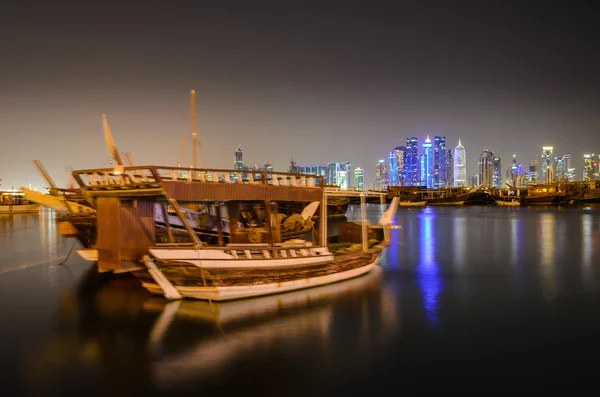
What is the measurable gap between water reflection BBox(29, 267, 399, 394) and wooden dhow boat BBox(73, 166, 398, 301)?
566 mm

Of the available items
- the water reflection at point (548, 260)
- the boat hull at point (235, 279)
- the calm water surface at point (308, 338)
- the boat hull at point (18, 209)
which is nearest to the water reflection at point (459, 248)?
the water reflection at point (548, 260)

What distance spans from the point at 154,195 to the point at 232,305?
4.41m

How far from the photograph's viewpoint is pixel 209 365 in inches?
436

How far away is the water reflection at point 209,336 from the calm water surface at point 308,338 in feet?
0.16

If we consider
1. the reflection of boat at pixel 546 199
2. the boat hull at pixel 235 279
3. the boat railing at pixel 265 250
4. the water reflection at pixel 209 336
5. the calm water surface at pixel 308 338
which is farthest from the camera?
the reflection of boat at pixel 546 199

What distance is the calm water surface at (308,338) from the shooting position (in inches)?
412

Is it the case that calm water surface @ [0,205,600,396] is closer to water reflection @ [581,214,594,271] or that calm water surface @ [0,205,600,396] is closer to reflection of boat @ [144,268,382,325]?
reflection of boat @ [144,268,382,325]

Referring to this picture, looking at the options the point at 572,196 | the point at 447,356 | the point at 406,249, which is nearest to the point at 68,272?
the point at 447,356

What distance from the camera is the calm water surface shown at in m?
10.5

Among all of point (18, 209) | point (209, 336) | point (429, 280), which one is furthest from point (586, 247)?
point (18, 209)

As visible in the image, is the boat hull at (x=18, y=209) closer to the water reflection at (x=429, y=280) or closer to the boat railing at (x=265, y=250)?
the water reflection at (x=429, y=280)

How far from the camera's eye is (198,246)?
580 inches

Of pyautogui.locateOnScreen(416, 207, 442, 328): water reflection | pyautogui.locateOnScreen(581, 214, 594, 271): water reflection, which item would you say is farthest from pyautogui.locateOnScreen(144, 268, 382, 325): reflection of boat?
pyautogui.locateOnScreen(581, 214, 594, 271): water reflection

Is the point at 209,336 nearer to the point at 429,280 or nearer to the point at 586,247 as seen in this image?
the point at 429,280
